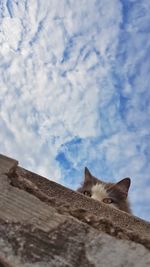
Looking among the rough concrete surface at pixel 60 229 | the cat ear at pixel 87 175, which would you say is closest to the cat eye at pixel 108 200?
the cat ear at pixel 87 175

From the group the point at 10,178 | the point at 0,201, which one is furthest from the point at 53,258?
the point at 10,178

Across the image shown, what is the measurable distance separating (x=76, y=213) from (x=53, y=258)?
0.26 meters

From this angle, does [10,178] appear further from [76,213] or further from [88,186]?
[88,186]

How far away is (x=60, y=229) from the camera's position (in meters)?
1.50

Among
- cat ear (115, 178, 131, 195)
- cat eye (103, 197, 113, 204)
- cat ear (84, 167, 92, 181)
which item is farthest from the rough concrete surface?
cat ear (84, 167, 92, 181)

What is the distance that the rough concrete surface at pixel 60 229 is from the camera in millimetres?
1388

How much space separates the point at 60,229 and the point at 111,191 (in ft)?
11.9

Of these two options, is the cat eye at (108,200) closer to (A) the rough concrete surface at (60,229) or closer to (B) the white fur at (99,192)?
(B) the white fur at (99,192)

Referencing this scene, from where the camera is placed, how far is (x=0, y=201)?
160cm

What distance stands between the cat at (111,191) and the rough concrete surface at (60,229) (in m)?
3.18

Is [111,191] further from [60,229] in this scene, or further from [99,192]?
[60,229]

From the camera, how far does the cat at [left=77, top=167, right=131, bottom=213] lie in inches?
193

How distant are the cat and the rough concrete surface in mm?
3180

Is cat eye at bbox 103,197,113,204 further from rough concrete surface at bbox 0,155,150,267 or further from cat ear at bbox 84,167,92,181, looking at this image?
rough concrete surface at bbox 0,155,150,267
